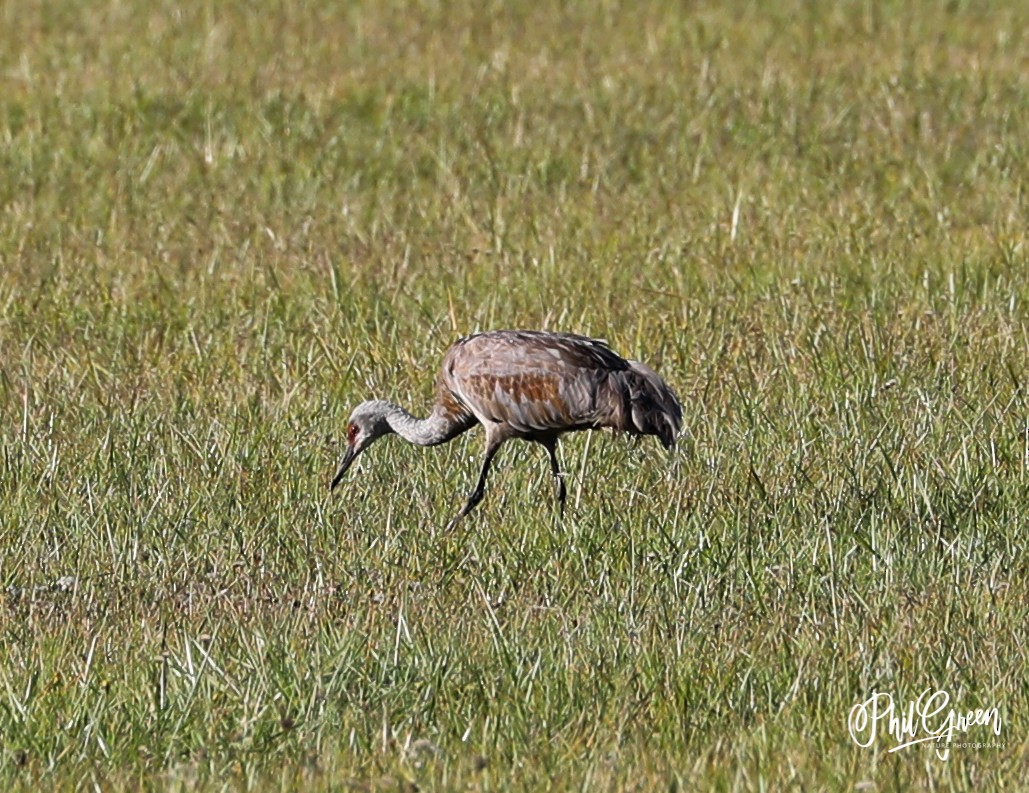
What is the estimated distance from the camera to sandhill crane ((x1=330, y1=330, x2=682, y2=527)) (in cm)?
618

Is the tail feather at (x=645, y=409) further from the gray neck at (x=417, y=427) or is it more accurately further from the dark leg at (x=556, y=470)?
the gray neck at (x=417, y=427)

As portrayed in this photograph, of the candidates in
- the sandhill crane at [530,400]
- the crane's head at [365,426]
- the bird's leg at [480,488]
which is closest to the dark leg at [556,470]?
the sandhill crane at [530,400]

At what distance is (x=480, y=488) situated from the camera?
6164mm

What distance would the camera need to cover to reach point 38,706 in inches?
173

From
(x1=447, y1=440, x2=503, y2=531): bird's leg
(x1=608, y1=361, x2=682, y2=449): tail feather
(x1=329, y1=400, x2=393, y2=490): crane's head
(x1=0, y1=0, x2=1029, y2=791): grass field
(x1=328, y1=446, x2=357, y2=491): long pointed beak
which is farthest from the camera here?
(x1=329, y1=400, x2=393, y2=490): crane's head

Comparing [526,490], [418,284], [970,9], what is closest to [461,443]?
[526,490]

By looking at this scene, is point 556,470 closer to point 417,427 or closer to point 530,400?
point 530,400

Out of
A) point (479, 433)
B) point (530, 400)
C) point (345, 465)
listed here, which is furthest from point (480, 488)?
point (479, 433)

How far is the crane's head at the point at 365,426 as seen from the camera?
658cm

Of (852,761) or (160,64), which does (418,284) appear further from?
(852,761)

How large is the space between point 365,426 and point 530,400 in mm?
643

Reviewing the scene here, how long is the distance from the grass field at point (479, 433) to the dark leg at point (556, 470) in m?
0.08

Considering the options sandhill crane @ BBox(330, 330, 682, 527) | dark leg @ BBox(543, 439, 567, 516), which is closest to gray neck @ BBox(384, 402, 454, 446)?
sandhill crane @ BBox(330, 330, 682, 527)

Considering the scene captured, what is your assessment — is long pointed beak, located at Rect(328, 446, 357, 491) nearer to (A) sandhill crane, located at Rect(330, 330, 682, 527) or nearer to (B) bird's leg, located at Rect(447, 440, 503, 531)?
(A) sandhill crane, located at Rect(330, 330, 682, 527)
